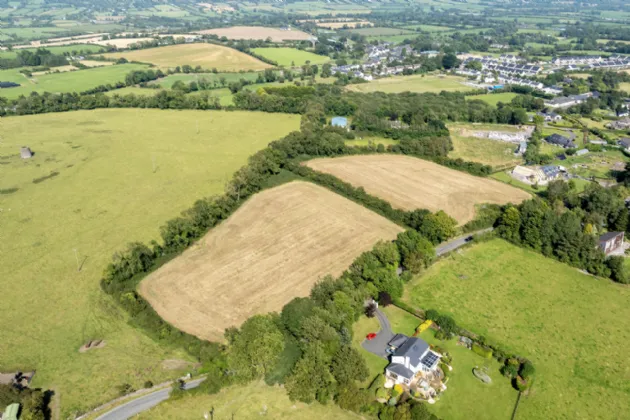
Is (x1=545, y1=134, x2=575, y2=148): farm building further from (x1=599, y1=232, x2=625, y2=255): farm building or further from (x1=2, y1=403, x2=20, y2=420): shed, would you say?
(x1=2, y1=403, x2=20, y2=420): shed

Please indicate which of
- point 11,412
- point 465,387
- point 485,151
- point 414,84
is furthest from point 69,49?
point 465,387

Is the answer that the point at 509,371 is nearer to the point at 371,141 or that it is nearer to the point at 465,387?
the point at 465,387

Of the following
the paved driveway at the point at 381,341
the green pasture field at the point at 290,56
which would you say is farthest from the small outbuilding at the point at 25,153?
the green pasture field at the point at 290,56

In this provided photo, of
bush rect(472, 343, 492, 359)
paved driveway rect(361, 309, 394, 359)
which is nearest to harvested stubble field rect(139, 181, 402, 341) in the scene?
paved driveway rect(361, 309, 394, 359)

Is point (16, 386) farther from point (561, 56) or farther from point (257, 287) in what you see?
point (561, 56)

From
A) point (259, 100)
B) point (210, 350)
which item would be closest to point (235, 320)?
point (210, 350)

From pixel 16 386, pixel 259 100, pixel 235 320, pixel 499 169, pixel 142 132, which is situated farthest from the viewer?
pixel 259 100
